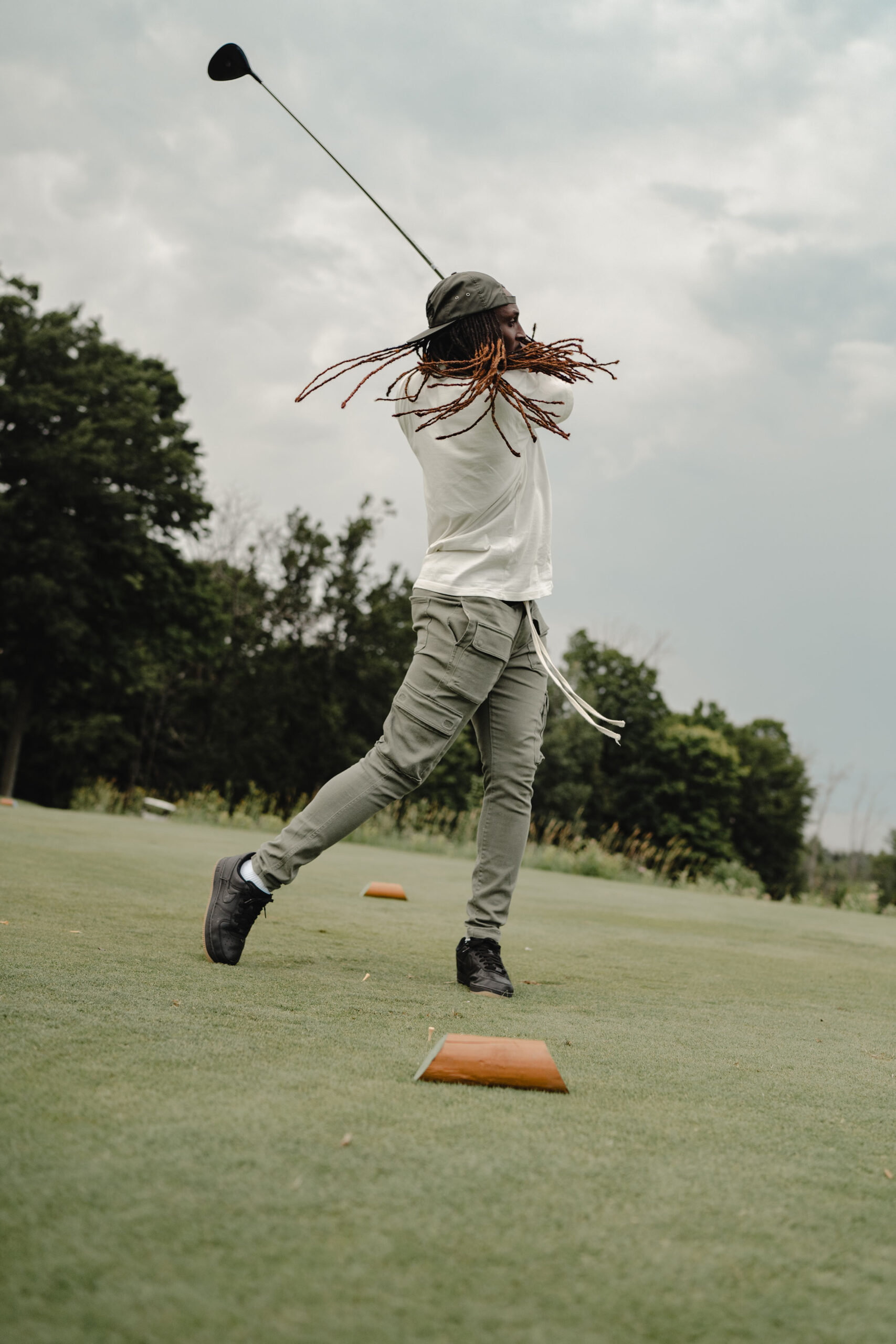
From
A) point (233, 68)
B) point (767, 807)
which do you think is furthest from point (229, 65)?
point (767, 807)

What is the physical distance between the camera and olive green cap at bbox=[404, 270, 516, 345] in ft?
9.86

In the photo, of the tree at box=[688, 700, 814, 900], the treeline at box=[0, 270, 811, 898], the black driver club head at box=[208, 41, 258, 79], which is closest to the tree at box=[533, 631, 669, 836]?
the treeline at box=[0, 270, 811, 898]

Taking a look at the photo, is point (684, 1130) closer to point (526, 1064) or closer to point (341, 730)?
point (526, 1064)

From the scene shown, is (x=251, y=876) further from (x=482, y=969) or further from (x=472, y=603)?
(x=472, y=603)

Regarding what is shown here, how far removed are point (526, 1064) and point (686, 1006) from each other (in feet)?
4.29

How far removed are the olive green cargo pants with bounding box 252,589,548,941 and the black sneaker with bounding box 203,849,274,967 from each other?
0.21ft

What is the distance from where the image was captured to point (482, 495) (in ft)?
10.1

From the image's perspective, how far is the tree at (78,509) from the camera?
2383 centimetres

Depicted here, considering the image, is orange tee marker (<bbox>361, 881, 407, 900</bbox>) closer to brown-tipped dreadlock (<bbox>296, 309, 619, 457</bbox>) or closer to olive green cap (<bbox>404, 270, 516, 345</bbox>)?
brown-tipped dreadlock (<bbox>296, 309, 619, 457</bbox>)

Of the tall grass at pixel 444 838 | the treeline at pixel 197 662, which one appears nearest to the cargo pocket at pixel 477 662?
the tall grass at pixel 444 838

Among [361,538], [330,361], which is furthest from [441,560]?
[361,538]

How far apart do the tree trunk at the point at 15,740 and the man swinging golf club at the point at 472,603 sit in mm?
22680

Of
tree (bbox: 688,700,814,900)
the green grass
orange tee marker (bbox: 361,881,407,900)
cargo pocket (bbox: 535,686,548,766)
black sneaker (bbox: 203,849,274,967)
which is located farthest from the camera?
tree (bbox: 688,700,814,900)

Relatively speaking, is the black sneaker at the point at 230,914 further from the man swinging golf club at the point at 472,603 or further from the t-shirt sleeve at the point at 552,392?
the t-shirt sleeve at the point at 552,392
